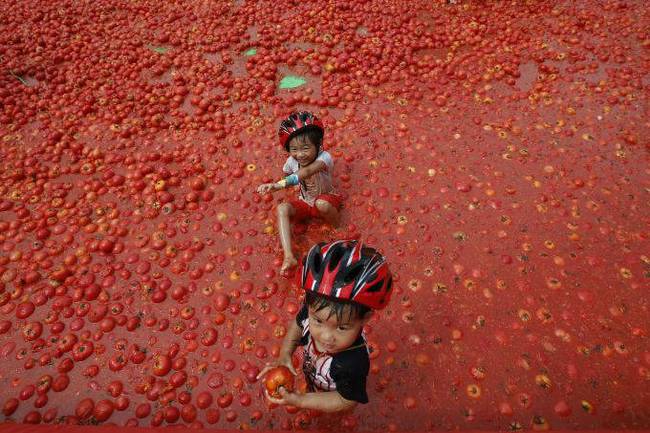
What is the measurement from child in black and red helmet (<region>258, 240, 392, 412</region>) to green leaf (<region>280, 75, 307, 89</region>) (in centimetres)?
463

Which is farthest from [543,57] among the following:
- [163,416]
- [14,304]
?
[14,304]

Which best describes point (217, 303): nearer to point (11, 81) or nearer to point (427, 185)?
point (427, 185)

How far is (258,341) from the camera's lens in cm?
335

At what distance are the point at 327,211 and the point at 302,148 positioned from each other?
2.58 ft

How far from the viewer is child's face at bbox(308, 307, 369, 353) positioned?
178 cm

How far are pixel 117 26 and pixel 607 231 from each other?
952cm

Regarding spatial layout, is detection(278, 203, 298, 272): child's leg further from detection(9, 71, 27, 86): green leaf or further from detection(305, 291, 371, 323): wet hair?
detection(9, 71, 27, 86): green leaf

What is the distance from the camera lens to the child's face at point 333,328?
5.83ft

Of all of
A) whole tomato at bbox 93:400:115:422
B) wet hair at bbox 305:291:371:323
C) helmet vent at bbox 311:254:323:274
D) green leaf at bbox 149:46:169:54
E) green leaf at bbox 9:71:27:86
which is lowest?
whole tomato at bbox 93:400:115:422

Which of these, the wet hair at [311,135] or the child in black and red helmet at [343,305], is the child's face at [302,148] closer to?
the wet hair at [311,135]

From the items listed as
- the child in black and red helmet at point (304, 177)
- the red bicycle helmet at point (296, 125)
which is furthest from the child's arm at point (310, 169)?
the red bicycle helmet at point (296, 125)

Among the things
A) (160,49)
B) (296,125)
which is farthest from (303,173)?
(160,49)

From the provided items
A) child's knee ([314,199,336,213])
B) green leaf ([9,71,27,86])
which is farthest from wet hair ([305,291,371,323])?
green leaf ([9,71,27,86])

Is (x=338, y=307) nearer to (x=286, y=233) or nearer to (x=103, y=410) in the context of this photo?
(x=286, y=233)
